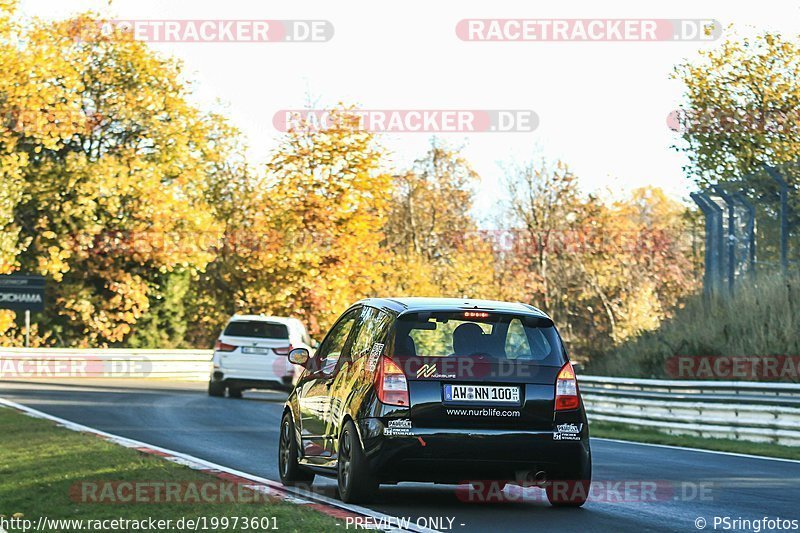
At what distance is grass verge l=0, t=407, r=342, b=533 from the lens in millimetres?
9789

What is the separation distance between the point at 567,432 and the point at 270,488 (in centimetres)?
273

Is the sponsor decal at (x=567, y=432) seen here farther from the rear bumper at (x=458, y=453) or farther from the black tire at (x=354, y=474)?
the black tire at (x=354, y=474)

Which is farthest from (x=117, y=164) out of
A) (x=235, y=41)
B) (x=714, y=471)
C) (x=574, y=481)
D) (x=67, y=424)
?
(x=574, y=481)

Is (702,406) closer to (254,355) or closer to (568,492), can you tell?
(254,355)

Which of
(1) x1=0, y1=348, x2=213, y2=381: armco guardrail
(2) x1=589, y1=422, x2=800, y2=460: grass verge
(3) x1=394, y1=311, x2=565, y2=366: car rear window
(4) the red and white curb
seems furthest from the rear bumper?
(1) x1=0, y1=348, x2=213, y2=381: armco guardrail

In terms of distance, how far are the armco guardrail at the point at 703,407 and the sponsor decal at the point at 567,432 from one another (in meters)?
9.92

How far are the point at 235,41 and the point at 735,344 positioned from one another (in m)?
10.9

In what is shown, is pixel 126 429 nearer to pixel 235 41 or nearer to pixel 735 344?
pixel 235 41

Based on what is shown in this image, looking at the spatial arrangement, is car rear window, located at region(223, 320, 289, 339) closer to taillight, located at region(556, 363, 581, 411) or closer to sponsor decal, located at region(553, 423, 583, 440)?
taillight, located at region(556, 363, 581, 411)

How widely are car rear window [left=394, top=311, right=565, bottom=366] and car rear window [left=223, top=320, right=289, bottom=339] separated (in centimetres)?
2023

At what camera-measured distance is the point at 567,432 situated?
10.6 meters

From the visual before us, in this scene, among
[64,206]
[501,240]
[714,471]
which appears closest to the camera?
[714,471]

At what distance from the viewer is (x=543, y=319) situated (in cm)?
1097

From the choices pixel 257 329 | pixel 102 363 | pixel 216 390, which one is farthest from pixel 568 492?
pixel 102 363
